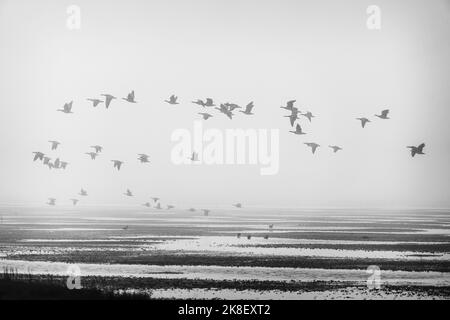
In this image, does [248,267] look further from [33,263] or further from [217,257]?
[33,263]

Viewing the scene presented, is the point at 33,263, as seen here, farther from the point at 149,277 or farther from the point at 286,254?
the point at 286,254

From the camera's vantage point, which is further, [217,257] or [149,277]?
[217,257]

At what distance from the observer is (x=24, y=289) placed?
3334cm

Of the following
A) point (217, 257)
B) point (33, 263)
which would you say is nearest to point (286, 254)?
point (217, 257)

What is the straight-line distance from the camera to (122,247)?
60000mm

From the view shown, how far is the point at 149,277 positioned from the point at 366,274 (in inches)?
468
